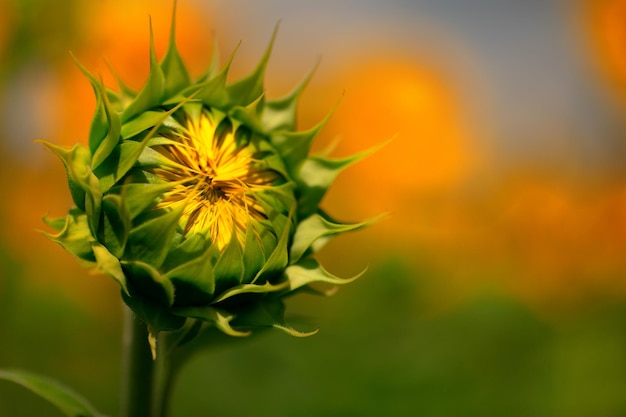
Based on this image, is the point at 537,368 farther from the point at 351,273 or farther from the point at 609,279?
the point at 351,273

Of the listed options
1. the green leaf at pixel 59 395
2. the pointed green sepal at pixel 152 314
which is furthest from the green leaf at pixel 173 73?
the green leaf at pixel 59 395

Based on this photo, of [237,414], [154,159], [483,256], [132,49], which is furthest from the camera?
[483,256]

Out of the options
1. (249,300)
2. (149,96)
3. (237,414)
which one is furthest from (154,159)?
(237,414)

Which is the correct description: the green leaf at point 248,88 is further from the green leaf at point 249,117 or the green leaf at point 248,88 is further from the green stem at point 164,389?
the green stem at point 164,389

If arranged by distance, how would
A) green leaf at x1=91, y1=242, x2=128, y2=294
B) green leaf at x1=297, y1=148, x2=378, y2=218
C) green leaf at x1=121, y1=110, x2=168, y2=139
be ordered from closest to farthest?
1. green leaf at x1=91, y1=242, x2=128, y2=294
2. green leaf at x1=121, y1=110, x2=168, y2=139
3. green leaf at x1=297, y1=148, x2=378, y2=218

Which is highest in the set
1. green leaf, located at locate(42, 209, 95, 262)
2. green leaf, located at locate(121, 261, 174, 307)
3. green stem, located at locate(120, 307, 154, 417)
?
green leaf, located at locate(42, 209, 95, 262)

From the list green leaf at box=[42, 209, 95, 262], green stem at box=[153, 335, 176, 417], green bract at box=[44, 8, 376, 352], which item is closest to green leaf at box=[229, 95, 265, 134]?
green bract at box=[44, 8, 376, 352]

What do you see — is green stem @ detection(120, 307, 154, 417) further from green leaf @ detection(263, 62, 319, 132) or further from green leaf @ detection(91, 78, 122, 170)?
green leaf @ detection(263, 62, 319, 132)
